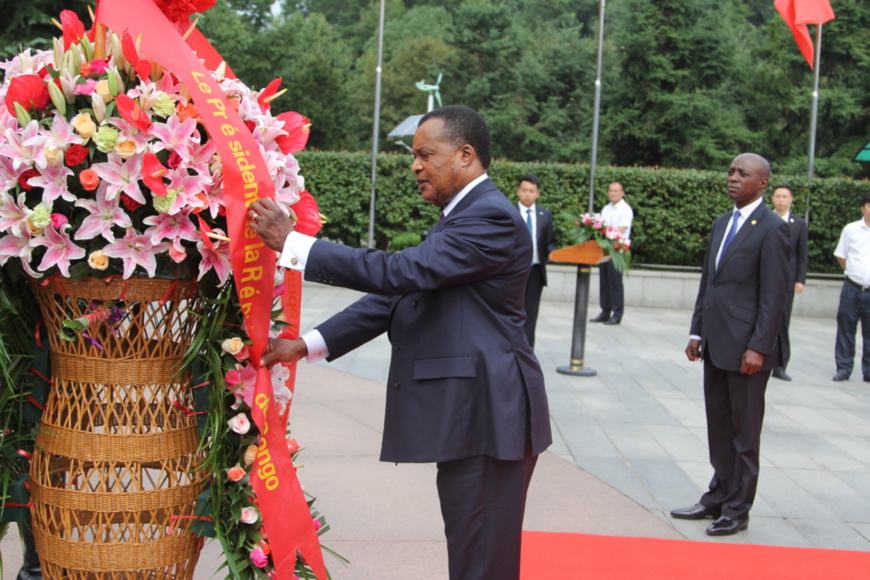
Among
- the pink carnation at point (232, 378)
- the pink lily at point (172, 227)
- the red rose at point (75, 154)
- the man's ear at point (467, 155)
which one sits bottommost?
the pink carnation at point (232, 378)

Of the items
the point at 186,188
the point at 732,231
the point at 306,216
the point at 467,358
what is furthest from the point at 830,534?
the point at 186,188

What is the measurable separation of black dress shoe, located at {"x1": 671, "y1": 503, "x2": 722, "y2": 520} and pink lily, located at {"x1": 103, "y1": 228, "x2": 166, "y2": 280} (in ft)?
11.4

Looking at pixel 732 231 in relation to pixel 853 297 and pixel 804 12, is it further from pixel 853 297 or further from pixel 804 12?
pixel 804 12

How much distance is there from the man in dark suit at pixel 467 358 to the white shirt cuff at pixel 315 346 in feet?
0.04

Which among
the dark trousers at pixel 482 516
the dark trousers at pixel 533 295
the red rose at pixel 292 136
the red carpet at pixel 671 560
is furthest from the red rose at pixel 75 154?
the dark trousers at pixel 533 295

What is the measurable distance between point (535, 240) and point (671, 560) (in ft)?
16.1

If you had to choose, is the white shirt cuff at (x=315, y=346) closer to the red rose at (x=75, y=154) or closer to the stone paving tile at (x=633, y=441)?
the red rose at (x=75, y=154)

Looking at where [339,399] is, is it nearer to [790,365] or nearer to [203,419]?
[203,419]

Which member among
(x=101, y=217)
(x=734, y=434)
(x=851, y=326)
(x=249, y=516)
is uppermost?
(x=101, y=217)

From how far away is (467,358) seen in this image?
2672 millimetres

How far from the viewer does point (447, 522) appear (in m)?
2.77

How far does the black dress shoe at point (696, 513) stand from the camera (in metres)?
4.68

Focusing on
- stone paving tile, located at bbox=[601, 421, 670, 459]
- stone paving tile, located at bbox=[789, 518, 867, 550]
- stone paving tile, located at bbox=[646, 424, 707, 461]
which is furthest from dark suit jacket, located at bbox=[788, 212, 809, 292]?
stone paving tile, located at bbox=[789, 518, 867, 550]

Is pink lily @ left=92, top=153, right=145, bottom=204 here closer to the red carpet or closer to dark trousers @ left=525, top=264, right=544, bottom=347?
the red carpet
